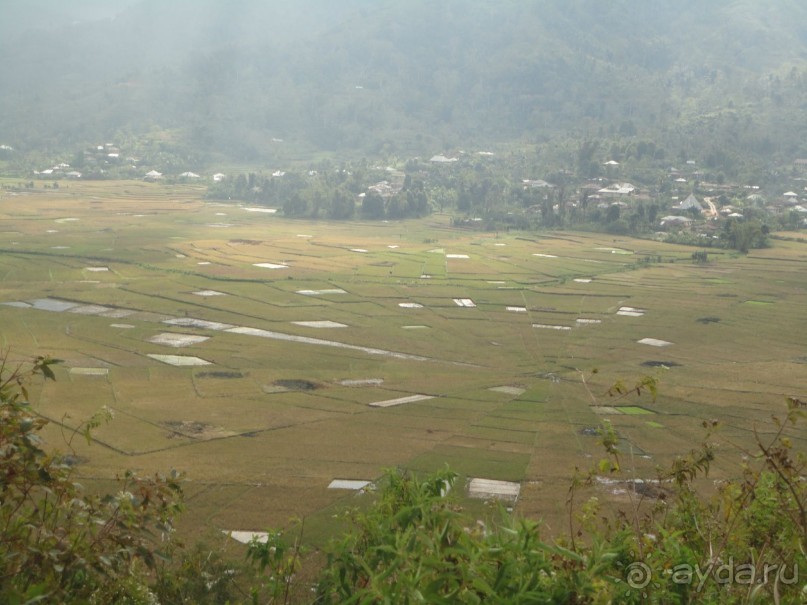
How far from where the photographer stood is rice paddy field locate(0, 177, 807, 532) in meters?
25.0

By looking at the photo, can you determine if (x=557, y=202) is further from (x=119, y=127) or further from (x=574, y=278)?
(x=119, y=127)

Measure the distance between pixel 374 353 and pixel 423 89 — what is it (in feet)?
453

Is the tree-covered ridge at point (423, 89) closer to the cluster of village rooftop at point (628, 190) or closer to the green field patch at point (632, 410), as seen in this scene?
the cluster of village rooftop at point (628, 190)

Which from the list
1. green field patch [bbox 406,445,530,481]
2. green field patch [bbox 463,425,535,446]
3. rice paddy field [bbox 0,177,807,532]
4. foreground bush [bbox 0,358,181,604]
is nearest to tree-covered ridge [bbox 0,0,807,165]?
rice paddy field [bbox 0,177,807,532]

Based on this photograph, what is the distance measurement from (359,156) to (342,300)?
92184 millimetres

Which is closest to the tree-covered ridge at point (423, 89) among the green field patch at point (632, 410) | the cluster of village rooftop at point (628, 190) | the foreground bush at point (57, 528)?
the cluster of village rooftop at point (628, 190)

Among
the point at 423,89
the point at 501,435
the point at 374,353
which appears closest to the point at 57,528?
the point at 501,435

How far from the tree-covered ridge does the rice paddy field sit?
67.4 m

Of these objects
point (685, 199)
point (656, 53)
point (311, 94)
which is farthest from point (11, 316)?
point (656, 53)

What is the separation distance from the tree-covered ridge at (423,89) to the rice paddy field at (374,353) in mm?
67403

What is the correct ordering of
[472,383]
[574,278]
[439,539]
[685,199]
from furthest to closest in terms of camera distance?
[685,199], [574,278], [472,383], [439,539]

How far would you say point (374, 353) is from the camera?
3912 cm

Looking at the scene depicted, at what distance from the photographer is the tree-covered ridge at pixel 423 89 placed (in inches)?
5482

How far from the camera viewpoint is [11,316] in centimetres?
4184
